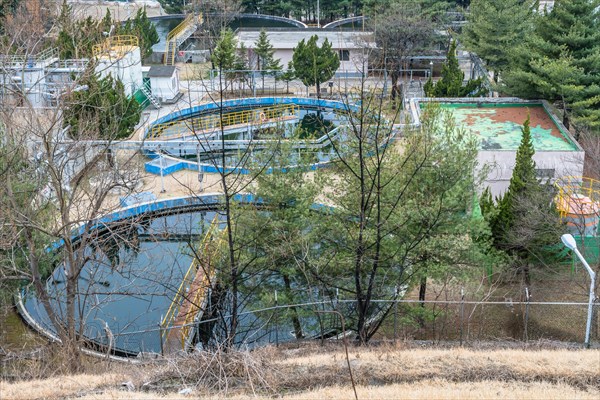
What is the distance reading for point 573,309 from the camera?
18.5 m

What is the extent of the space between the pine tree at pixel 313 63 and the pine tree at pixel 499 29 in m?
7.80

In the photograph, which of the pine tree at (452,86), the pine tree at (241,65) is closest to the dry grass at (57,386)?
the pine tree at (452,86)

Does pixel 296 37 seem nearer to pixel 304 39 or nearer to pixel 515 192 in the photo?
pixel 304 39

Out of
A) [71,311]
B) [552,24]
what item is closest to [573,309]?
→ [71,311]

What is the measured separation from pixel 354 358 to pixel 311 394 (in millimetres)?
1584

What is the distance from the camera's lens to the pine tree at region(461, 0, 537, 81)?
35219mm

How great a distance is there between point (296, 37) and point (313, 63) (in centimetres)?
761

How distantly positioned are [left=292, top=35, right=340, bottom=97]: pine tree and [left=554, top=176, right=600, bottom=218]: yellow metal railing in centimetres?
1797

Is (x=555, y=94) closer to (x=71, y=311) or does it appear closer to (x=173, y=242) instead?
(x=173, y=242)

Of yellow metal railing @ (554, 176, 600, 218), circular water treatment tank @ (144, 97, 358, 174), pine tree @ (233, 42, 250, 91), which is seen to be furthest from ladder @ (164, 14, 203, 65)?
yellow metal railing @ (554, 176, 600, 218)

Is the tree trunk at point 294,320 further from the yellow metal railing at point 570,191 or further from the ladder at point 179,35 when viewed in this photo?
the ladder at point 179,35

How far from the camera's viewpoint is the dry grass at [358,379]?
416 inches

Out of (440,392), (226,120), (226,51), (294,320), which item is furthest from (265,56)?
(440,392)

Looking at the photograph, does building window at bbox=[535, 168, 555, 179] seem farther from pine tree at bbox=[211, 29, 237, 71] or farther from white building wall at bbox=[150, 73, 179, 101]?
white building wall at bbox=[150, 73, 179, 101]
